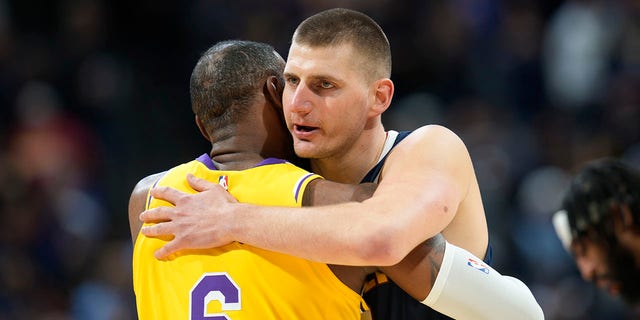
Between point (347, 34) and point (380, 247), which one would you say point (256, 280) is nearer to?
point (380, 247)

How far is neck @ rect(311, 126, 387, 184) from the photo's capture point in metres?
4.08

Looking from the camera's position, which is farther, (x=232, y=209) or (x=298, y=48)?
(x=298, y=48)

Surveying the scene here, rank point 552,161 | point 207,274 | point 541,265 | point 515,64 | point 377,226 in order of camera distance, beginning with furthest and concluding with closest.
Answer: point 515,64, point 552,161, point 541,265, point 207,274, point 377,226

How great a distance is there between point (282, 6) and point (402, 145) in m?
7.30

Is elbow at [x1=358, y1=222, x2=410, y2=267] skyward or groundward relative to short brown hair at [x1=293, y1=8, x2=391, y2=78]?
groundward

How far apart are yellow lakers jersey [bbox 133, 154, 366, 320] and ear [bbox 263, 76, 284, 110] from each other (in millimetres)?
312

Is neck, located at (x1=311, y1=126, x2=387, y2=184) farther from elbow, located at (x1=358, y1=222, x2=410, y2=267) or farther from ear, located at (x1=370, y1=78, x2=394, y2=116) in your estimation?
elbow, located at (x1=358, y1=222, x2=410, y2=267)

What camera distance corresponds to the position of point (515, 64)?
10.5 metres

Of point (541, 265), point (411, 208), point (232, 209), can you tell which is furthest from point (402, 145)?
point (541, 265)

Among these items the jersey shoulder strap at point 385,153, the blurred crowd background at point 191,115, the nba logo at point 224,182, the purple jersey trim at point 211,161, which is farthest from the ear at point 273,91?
the blurred crowd background at point 191,115

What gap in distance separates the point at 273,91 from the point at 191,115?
6.59 metres

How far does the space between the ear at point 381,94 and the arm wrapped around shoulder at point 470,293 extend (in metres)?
0.71

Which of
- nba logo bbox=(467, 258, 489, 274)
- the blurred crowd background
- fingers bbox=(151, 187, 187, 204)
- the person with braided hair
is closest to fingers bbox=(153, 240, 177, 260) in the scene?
fingers bbox=(151, 187, 187, 204)

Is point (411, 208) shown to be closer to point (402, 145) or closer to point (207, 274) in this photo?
point (402, 145)
